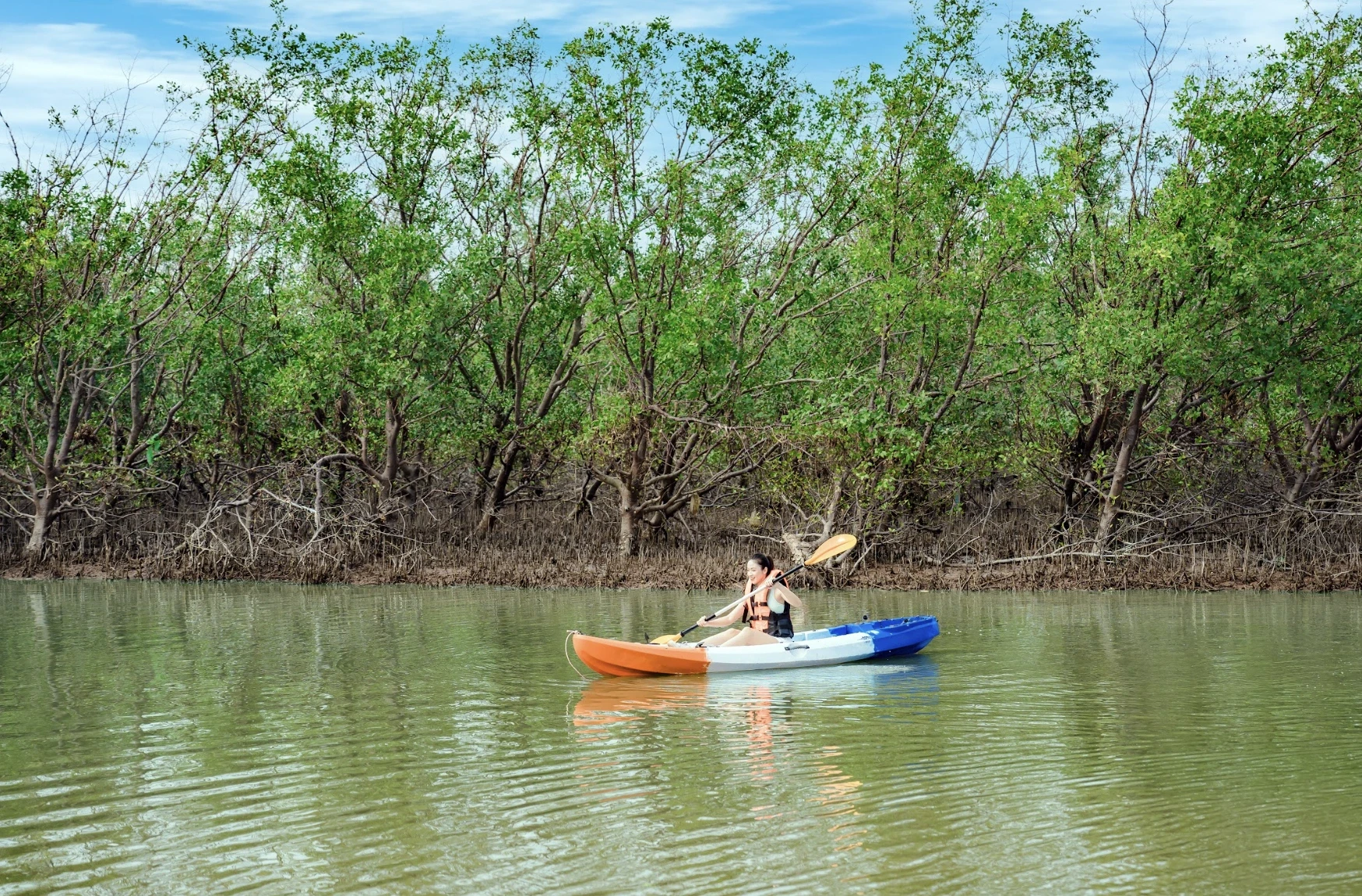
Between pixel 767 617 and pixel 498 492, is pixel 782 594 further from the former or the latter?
pixel 498 492

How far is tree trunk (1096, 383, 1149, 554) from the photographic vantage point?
20.5 metres

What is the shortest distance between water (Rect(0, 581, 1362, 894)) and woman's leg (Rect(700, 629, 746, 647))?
713 mm

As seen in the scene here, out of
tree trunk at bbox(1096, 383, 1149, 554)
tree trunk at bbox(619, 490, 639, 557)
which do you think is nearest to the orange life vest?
tree trunk at bbox(1096, 383, 1149, 554)

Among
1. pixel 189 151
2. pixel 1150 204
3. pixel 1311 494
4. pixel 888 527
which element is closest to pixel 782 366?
pixel 888 527

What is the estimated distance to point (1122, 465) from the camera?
68.6 feet

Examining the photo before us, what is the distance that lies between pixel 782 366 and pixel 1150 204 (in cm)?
598

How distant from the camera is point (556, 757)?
8273 mm

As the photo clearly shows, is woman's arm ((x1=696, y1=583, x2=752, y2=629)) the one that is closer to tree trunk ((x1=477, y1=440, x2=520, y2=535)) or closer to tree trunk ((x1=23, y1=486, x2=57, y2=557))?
tree trunk ((x1=477, y1=440, x2=520, y2=535))

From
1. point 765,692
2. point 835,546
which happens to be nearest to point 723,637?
point 765,692

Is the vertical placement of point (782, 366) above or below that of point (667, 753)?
above

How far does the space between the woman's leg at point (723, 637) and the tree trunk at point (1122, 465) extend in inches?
364

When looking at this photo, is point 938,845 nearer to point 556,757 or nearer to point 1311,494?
point 556,757

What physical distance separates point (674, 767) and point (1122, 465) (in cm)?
1441

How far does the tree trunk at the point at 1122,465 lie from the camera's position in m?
20.5
